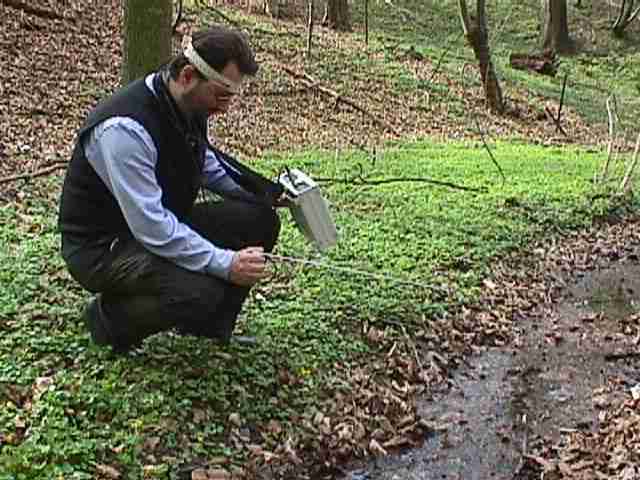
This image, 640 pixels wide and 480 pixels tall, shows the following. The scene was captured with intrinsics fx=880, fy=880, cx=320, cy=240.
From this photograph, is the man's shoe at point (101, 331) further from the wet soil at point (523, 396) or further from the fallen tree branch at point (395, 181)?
Answer: the fallen tree branch at point (395, 181)

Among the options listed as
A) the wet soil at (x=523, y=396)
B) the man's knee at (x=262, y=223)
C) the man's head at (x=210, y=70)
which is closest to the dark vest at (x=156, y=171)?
the man's head at (x=210, y=70)

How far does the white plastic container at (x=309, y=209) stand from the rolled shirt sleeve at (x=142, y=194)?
868 millimetres

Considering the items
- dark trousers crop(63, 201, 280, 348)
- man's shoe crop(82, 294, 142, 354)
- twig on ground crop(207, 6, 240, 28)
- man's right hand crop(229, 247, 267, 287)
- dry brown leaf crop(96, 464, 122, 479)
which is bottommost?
twig on ground crop(207, 6, 240, 28)

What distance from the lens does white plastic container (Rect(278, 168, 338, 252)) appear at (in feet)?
16.0

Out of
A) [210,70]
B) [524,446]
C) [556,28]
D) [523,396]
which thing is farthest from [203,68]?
[556,28]

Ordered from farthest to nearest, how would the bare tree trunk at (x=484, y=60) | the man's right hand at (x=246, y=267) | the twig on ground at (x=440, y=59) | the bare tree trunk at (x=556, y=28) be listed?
the bare tree trunk at (x=556, y=28) → the twig on ground at (x=440, y=59) → the bare tree trunk at (x=484, y=60) → the man's right hand at (x=246, y=267)

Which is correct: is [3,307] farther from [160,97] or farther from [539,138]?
[539,138]

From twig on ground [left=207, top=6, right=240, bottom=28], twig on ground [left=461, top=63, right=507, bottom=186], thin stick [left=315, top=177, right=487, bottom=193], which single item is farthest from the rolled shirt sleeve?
twig on ground [left=207, top=6, right=240, bottom=28]

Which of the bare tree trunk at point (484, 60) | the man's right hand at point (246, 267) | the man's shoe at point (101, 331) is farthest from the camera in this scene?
the bare tree trunk at point (484, 60)

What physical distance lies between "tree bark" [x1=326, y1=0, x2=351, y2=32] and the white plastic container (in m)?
18.1

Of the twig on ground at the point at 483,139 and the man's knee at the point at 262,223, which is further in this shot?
the twig on ground at the point at 483,139

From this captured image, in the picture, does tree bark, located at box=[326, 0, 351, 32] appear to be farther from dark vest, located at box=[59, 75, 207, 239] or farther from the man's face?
the man's face

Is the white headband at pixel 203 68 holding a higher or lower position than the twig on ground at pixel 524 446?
higher

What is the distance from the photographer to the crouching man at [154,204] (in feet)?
13.1
